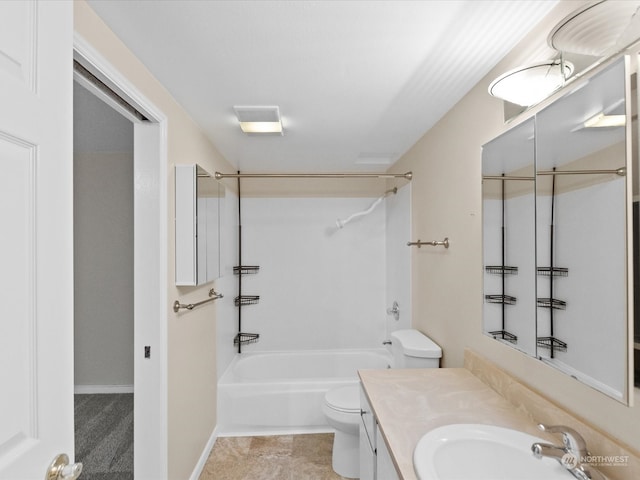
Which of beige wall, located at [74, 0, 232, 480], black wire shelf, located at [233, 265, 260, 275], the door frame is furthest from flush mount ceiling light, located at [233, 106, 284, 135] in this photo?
black wire shelf, located at [233, 265, 260, 275]

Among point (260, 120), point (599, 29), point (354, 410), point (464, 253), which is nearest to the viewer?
point (599, 29)

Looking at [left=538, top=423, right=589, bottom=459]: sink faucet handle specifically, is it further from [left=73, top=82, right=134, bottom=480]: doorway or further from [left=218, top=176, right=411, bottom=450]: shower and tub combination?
[left=73, top=82, right=134, bottom=480]: doorway

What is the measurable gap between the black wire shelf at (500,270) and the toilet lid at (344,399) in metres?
1.34

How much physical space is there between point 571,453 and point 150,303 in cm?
177

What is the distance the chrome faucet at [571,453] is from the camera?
0.97m

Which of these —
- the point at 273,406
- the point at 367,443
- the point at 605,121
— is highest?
the point at 605,121

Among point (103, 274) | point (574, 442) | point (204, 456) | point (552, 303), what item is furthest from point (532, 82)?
point (103, 274)

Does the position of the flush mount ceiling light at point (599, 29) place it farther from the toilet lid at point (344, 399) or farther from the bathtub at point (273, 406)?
the bathtub at point (273, 406)

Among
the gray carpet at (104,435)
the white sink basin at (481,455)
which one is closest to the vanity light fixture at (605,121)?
the white sink basin at (481,455)

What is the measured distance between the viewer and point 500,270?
154 cm

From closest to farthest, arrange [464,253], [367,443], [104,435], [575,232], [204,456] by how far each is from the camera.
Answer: [575,232] → [367,443] → [464,253] → [204,456] → [104,435]

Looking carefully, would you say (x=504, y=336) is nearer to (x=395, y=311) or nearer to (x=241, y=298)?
(x=395, y=311)
